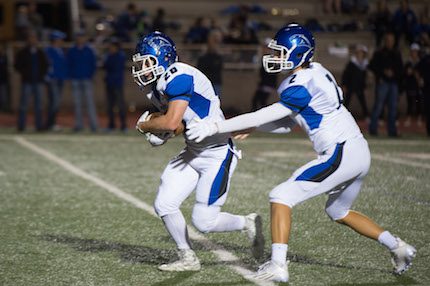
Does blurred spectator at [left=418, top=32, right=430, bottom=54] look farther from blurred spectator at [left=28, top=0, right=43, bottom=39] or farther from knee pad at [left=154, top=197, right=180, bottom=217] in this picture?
knee pad at [left=154, top=197, right=180, bottom=217]

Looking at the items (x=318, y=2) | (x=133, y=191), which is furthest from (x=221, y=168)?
(x=318, y=2)

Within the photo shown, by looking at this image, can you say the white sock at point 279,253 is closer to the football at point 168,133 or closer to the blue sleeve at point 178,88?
the football at point 168,133

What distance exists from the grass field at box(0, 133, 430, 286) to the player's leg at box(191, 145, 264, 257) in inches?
9.7

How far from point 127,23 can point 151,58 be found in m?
16.0

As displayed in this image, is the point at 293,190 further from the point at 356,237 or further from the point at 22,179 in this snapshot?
the point at 22,179

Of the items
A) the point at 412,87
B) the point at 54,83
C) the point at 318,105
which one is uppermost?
the point at 318,105

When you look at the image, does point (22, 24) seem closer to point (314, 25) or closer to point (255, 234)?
point (314, 25)

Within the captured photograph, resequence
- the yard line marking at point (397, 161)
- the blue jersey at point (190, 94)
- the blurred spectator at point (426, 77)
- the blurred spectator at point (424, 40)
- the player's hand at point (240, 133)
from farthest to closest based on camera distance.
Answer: the blurred spectator at point (424, 40), the blurred spectator at point (426, 77), the yard line marking at point (397, 161), the player's hand at point (240, 133), the blue jersey at point (190, 94)

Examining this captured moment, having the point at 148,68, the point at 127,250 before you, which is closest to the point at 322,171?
the point at 148,68

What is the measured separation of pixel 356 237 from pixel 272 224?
1667mm

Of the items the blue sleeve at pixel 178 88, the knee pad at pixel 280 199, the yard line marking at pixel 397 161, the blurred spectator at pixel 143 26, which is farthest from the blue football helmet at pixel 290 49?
the blurred spectator at pixel 143 26

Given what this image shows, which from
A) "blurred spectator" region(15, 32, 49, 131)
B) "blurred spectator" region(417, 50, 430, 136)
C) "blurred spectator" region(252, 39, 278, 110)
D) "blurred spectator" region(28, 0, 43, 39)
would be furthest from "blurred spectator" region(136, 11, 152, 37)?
"blurred spectator" region(417, 50, 430, 136)

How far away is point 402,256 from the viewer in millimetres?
5312

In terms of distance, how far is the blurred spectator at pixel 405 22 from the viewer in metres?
19.9
